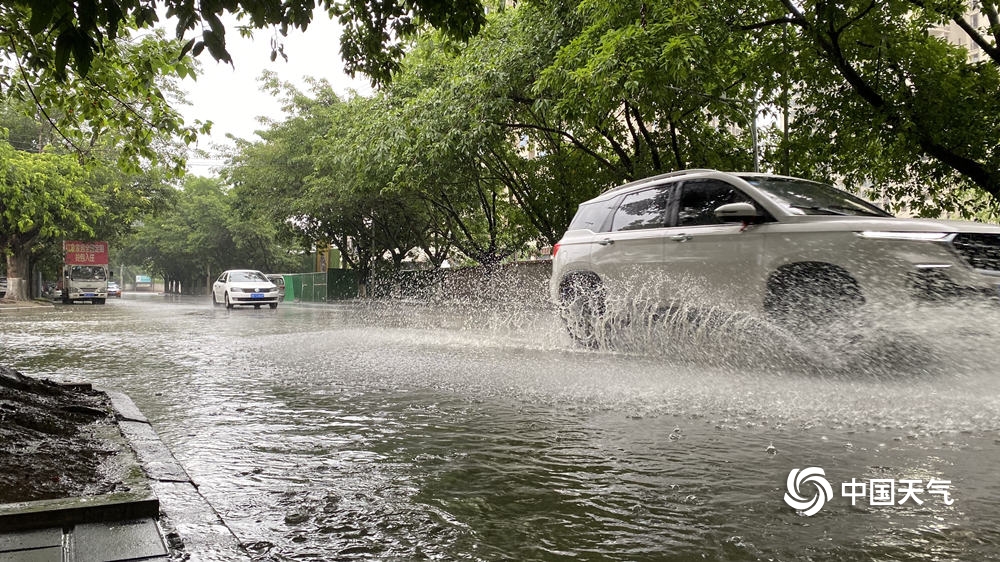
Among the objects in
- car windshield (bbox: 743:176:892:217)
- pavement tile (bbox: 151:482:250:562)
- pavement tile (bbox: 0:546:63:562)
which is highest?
car windshield (bbox: 743:176:892:217)

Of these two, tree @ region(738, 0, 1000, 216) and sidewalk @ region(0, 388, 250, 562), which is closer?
sidewalk @ region(0, 388, 250, 562)

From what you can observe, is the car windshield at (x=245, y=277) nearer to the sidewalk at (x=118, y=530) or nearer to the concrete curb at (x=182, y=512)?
the concrete curb at (x=182, y=512)

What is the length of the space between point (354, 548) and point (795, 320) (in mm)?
5213

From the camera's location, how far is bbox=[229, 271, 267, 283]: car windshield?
95.8 ft

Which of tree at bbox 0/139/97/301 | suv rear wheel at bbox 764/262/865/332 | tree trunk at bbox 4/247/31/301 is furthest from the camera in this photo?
tree trunk at bbox 4/247/31/301

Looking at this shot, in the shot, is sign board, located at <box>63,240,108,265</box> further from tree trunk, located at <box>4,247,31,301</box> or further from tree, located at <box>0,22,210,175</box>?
tree, located at <box>0,22,210,175</box>

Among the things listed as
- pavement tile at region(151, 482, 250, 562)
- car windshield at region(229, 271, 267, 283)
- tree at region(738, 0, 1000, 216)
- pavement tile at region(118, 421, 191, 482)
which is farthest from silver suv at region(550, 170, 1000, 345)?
car windshield at region(229, 271, 267, 283)

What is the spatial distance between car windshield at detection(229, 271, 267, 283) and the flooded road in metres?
21.7

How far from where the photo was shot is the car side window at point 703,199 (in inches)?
287

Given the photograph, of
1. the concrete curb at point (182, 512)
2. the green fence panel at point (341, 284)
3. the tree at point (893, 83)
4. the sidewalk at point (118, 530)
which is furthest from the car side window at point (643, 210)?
the green fence panel at point (341, 284)

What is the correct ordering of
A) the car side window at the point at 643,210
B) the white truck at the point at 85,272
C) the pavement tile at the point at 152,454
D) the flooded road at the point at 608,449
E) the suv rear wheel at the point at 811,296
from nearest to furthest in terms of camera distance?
the flooded road at the point at 608,449 → the pavement tile at the point at 152,454 → the suv rear wheel at the point at 811,296 → the car side window at the point at 643,210 → the white truck at the point at 85,272

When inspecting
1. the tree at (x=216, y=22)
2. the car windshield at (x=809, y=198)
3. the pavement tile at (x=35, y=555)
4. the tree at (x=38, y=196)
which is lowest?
the pavement tile at (x=35, y=555)

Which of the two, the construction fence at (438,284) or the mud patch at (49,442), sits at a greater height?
the construction fence at (438,284)

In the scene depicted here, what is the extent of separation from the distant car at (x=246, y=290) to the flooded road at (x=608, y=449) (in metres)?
20.8
